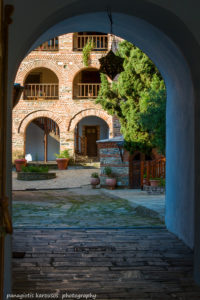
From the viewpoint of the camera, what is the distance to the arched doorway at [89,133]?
22.1m

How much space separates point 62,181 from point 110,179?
278cm

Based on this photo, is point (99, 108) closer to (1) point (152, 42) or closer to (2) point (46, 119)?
(2) point (46, 119)

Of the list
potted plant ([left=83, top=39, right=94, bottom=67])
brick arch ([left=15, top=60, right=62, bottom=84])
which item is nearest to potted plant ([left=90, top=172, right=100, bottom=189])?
brick arch ([left=15, top=60, right=62, bottom=84])

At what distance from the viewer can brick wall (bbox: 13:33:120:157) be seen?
19.5 metres

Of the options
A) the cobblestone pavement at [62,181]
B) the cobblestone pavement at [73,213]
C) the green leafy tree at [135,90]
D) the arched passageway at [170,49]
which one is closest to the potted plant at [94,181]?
the cobblestone pavement at [62,181]

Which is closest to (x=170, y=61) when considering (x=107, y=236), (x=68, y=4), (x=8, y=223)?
(x=68, y=4)

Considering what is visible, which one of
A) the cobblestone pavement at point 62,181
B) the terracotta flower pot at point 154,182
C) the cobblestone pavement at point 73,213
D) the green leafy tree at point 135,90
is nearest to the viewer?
the cobblestone pavement at point 73,213

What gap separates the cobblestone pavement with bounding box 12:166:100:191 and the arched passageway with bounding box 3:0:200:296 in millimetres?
8627

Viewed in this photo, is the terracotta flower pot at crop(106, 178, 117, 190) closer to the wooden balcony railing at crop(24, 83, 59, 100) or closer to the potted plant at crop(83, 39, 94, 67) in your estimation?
the wooden balcony railing at crop(24, 83, 59, 100)

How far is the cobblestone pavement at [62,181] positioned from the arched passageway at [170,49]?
863 centimetres

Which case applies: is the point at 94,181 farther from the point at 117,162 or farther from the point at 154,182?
the point at 154,182

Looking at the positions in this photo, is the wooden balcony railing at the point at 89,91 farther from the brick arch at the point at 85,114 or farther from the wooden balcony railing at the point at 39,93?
the wooden balcony railing at the point at 39,93

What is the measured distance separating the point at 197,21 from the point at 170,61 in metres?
1.45

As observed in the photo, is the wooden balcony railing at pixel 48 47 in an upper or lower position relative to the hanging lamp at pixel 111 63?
upper
